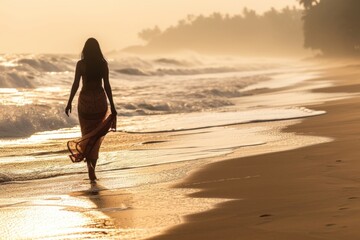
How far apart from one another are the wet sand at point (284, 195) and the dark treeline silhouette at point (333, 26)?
63.5 meters

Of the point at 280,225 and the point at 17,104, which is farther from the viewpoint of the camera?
the point at 17,104

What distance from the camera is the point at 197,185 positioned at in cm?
738

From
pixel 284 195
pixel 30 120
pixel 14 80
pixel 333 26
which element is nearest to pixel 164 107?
pixel 30 120

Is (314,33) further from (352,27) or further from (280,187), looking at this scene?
(280,187)

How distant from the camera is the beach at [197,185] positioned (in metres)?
5.29

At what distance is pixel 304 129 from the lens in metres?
12.2

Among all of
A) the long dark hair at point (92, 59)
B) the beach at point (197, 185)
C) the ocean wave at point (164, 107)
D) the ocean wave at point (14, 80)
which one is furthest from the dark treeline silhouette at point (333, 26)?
the long dark hair at point (92, 59)

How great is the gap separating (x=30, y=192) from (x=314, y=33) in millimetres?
75840

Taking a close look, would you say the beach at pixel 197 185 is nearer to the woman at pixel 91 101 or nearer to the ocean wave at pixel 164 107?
the woman at pixel 91 101

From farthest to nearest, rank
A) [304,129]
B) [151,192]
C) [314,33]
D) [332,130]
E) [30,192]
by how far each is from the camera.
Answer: [314,33] < [304,129] < [332,130] < [30,192] < [151,192]

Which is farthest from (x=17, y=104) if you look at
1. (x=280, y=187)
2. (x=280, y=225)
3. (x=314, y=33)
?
(x=314, y=33)

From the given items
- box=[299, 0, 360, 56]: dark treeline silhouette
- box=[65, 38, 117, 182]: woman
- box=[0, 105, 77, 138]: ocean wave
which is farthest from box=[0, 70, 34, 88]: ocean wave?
box=[299, 0, 360, 56]: dark treeline silhouette

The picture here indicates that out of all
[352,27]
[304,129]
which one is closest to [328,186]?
[304,129]

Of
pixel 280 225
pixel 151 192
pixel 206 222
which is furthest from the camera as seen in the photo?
pixel 151 192
